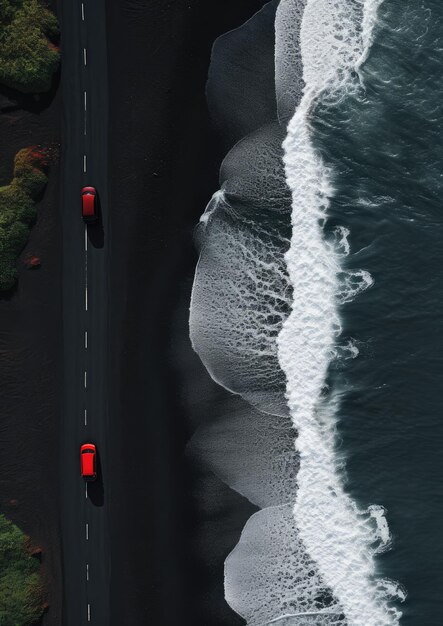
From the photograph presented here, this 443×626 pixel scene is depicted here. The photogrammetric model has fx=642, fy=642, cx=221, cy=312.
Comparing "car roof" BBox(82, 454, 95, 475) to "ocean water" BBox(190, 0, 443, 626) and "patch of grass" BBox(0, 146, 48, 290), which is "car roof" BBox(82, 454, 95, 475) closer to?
"ocean water" BBox(190, 0, 443, 626)

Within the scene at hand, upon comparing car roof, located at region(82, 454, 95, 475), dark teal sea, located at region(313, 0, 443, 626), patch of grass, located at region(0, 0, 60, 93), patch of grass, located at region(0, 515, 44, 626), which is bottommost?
patch of grass, located at region(0, 515, 44, 626)

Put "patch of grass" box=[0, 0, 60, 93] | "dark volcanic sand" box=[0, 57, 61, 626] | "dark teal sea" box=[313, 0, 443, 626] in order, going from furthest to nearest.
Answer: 1. "dark volcanic sand" box=[0, 57, 61, 626]
2. "patch of grass" box=[0, 0, 60, 93]
3. "dark teal sea" box=[313, 0, 443, 626]

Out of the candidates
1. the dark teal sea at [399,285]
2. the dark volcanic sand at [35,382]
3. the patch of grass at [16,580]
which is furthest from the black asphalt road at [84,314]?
the dark teal sea at [399,285]

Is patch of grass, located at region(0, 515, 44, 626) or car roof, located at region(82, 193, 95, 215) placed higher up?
car roof, located at region(82, 193, 95, 215)

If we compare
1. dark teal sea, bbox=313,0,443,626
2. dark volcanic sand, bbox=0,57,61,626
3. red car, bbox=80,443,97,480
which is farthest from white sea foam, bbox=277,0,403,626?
dark volcanic sand, bbox=0,57,61,626

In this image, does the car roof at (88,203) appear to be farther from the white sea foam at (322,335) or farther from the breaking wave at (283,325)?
the white sea foam at (322,335)

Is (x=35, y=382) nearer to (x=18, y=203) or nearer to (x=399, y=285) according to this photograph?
(x=18, y=203)

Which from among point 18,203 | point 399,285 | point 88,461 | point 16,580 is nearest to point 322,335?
point 399,285
